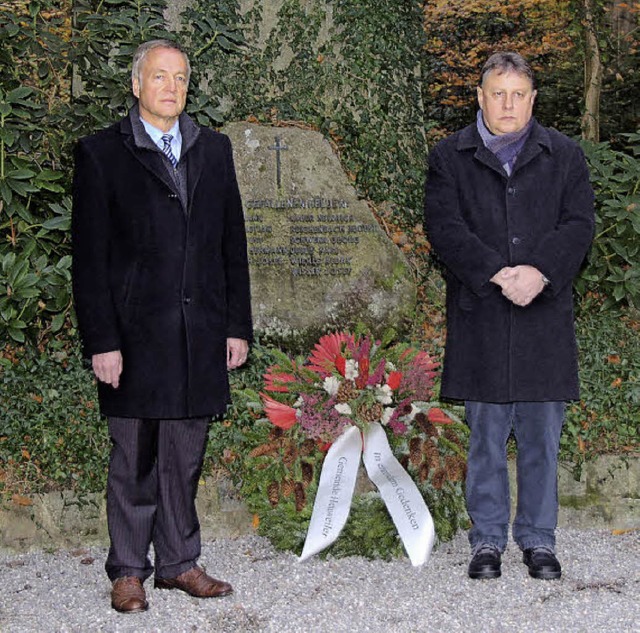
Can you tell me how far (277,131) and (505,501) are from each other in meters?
2.81

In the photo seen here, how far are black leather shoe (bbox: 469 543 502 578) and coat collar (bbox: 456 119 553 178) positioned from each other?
1.57 metres

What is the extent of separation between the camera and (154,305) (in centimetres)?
389

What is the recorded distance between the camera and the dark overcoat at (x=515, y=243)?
4.17 m

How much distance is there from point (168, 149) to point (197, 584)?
68.0 inches

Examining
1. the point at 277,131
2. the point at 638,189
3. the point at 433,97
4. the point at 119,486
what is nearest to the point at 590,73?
the point at 433,97

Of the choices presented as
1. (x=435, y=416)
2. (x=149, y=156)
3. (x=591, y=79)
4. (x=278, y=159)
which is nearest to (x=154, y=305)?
(x=149, y=156)

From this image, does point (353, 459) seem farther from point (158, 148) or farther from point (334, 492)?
point (158, 148)

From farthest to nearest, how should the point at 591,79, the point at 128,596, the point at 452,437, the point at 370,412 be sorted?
the point at 591,79 → the point at 452,437 → the point at 370,412 → the point at 128,596

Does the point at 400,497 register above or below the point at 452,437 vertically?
below

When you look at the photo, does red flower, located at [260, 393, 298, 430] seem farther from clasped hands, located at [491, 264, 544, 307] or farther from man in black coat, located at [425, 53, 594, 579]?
clasped hands, located at [491, 264, 544, 307]

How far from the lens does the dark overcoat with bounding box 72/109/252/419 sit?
382cm

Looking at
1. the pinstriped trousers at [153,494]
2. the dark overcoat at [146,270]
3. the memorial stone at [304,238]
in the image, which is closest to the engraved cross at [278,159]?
the memorial stone at [304,238]

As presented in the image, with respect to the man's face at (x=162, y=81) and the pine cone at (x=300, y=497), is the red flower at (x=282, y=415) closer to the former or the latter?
the pine cone at (x=300, y=497)

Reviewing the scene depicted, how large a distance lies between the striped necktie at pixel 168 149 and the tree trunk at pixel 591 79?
6770mm
